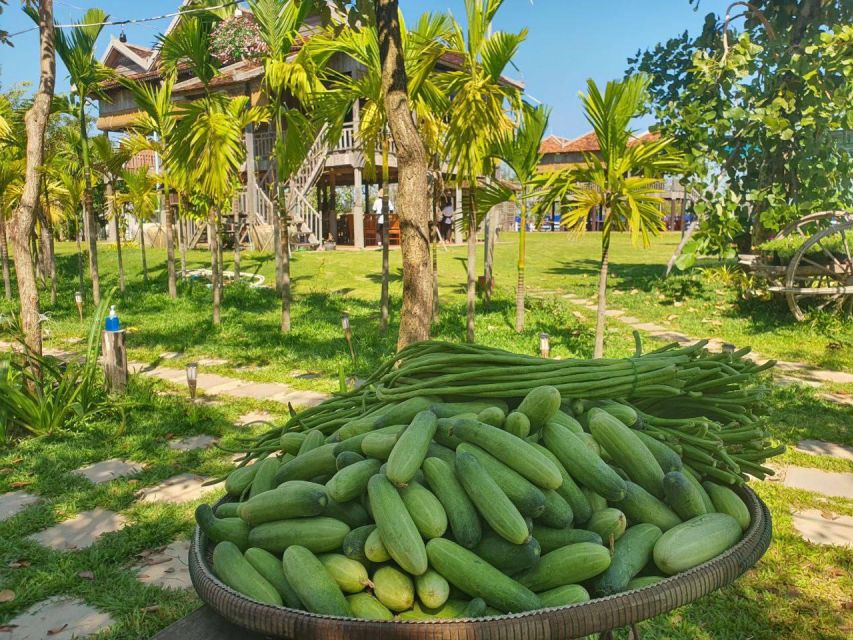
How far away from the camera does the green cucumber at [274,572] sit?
1.23 m

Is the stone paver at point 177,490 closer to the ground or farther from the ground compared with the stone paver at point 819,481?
closer to the ground

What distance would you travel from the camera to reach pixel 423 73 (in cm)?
680

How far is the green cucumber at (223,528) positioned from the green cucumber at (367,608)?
303 mm

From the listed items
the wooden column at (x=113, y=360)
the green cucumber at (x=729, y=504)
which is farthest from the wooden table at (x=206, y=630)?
the wooden column at (x=113, y=360)

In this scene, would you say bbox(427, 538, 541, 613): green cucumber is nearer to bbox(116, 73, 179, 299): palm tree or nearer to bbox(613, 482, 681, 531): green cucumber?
bbox(613, 482, 681, 531): green cucumber

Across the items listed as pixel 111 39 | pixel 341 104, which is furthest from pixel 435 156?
pixel 111 39

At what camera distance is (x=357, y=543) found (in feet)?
4.17

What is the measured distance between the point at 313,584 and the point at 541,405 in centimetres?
61

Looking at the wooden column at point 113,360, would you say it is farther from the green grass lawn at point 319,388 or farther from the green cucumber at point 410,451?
the green cucumber at point 410,451

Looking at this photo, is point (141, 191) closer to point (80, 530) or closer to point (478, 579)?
point (80, 530)

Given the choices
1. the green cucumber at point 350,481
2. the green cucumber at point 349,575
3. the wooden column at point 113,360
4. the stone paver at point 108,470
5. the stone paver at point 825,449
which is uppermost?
the green cucumber at point 350,481

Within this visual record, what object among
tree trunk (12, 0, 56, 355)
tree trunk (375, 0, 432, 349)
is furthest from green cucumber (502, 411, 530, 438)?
tree trunk (12, 0, 56, 355)

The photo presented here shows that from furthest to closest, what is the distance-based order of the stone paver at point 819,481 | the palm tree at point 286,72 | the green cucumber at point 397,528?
the palm tree at point 286,72 < the stone paver at point 819,481 < the green cucumber at point 397,528

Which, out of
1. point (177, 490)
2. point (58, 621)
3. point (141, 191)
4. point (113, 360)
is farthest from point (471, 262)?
point (141, 191)
